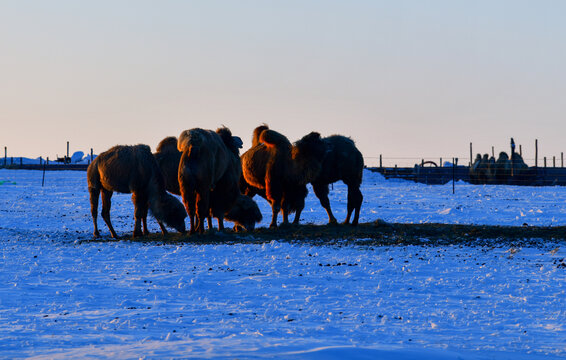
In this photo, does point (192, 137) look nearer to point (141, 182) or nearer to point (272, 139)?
point (141, 182)

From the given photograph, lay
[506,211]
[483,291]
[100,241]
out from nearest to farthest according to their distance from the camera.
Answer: [483,291], [100,241], [506,211]

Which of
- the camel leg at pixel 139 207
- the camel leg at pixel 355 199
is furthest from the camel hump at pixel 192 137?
the camel leg at pixel 355 199

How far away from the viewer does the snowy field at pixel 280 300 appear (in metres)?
4.93

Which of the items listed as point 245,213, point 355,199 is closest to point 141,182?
point 245,213

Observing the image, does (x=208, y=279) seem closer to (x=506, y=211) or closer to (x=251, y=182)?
(x=251, y=182)

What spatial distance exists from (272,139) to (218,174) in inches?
69.2

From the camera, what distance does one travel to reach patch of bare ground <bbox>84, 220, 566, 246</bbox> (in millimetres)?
11719

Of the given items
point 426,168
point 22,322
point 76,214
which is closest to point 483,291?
point 22,322

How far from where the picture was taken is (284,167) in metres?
13.9

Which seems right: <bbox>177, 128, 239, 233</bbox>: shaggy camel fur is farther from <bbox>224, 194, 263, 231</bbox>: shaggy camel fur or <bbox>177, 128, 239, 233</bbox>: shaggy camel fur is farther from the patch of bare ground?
the patch of bare ground

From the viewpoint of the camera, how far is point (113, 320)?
584cm

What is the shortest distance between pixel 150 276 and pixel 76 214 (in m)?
12.4

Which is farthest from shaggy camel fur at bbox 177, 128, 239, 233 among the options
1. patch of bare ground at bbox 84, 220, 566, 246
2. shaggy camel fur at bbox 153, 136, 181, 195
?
shaggy camel fur at bbox 153, 136, 181, 195

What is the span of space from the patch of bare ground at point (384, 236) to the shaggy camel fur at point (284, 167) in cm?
62
